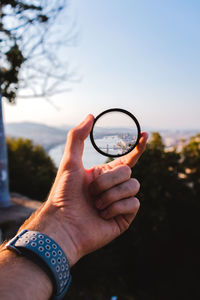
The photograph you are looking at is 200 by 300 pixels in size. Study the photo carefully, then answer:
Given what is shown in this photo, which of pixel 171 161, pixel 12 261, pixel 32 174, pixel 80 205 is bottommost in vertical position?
pixel 32 174

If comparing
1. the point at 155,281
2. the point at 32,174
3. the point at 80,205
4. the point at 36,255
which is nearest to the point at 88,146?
the point at 80,205

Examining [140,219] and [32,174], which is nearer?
[140,219]

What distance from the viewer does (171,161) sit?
5.39 metres

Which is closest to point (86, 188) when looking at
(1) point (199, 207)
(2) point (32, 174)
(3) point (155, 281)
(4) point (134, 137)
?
(4) point (134, 137)

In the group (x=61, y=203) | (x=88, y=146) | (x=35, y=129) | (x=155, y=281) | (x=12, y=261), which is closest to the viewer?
(x=12, y=261)

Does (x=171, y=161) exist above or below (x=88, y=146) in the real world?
below

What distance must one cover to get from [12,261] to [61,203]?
45 centimetres

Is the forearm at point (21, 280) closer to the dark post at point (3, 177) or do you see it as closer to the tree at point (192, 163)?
the tree at point (192, 163)

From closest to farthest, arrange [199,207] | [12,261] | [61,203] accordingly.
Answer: [12,261] < [61,203] < [199,207]

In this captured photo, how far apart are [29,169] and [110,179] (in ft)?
27.8

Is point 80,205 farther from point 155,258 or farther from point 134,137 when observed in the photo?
point 155,258

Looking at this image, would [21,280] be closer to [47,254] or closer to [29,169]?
[47,254]

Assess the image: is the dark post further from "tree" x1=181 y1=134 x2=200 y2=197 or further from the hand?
the hand

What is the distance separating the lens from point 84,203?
1.64 meters
